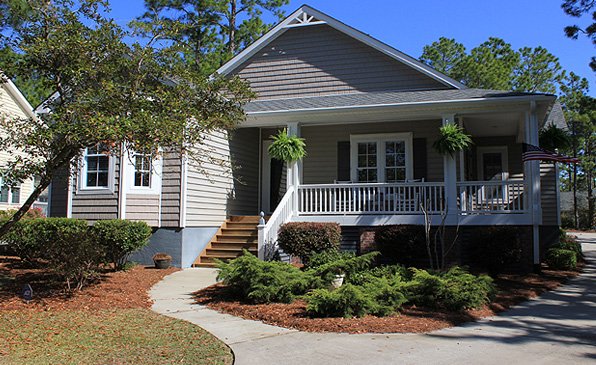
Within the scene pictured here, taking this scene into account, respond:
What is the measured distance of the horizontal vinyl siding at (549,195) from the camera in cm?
1664

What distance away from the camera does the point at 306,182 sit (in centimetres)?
1605

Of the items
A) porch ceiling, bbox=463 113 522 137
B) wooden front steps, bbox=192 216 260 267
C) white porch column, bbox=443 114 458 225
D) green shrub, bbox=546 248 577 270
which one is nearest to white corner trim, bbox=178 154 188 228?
wooden front steps, bbox=192 216 260 267

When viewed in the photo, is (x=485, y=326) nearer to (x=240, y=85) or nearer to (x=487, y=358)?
(x=487, y=358)

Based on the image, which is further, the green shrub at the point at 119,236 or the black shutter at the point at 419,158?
the black shutter at the point at 419,158

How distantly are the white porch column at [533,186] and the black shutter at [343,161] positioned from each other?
16.5ft

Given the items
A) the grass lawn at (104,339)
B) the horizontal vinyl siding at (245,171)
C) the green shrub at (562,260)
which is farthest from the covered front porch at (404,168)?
the grass lawn at (104,339)

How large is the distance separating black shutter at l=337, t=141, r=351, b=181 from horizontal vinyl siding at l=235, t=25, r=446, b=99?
182cm

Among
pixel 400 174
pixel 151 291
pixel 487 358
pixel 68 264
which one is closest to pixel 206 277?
pixel 151 291

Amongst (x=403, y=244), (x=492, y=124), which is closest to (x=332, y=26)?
(x=492, y=124)

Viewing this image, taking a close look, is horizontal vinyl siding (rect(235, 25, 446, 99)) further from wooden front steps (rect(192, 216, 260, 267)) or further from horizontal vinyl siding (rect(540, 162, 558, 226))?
horizontal vinyl siding (rect(540, 162, 558, 226))

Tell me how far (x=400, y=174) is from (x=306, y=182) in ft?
9.68

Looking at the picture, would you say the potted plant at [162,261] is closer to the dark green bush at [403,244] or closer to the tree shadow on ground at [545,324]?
the dark green bush at [403,244]

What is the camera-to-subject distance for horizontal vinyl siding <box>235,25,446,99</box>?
15.7m

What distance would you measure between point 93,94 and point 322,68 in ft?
30.5
